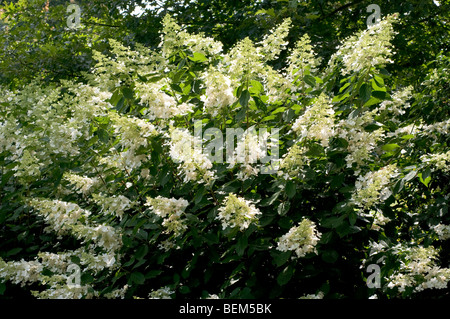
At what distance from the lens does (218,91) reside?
278cm

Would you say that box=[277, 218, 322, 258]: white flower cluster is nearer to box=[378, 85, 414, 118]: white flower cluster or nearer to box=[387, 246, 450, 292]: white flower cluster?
box=[387, 246, 450, 292]: white flower cluster

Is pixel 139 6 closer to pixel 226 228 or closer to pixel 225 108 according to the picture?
pixel 225 108

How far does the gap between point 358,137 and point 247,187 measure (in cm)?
71

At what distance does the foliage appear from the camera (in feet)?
8.55

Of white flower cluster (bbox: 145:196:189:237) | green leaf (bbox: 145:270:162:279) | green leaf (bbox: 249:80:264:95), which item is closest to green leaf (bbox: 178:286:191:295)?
green leaf (bbox: 145:270:162:279)

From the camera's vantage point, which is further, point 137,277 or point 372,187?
point 137,277

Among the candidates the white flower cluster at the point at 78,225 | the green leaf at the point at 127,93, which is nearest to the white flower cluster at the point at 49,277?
the white flower cluster at the point at 78,225

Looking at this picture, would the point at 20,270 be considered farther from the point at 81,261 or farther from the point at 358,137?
the point at 358,137

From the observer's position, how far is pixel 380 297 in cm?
285

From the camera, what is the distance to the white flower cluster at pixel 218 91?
2738 mm

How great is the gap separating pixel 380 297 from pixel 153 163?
5.28ft

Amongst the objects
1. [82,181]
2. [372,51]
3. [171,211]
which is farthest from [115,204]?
[372,51]

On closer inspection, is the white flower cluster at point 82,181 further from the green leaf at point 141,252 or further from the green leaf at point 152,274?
the green leaf at point 152,274

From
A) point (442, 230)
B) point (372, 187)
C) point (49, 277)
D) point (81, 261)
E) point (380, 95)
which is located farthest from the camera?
point (442, 230)
